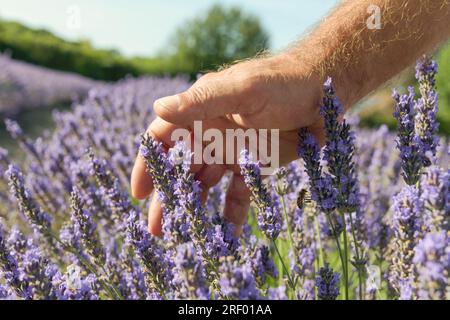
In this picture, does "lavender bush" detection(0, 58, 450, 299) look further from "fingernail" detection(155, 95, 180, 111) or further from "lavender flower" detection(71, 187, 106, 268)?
"fingernail" detection(155, 95, 180, 111)

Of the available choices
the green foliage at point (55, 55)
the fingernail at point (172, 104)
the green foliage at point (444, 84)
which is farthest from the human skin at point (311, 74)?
the green foliage at point (55, 55)

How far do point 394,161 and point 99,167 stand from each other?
7.55ft

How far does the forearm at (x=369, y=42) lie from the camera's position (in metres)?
2.16

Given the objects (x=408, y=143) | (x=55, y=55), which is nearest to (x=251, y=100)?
(x=408, y=143)

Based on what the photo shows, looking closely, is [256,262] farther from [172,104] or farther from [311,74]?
[311,74]

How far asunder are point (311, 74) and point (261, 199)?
584mm

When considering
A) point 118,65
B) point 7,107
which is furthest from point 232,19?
point 7,107

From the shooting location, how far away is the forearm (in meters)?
2.16

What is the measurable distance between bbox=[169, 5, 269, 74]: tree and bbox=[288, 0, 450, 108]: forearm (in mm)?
33658

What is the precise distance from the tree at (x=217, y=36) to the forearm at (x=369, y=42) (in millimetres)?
33658

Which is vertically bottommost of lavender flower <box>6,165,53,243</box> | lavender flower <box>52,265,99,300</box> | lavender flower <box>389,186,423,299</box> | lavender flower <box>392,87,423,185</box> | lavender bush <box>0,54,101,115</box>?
lavender flower <box>52,265,99,300</box>

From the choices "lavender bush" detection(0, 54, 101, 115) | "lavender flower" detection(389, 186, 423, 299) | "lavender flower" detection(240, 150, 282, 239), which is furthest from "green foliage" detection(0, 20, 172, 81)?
"lavender flower" detection(389, 186, 423, 299)

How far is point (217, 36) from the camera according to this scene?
121 ft
